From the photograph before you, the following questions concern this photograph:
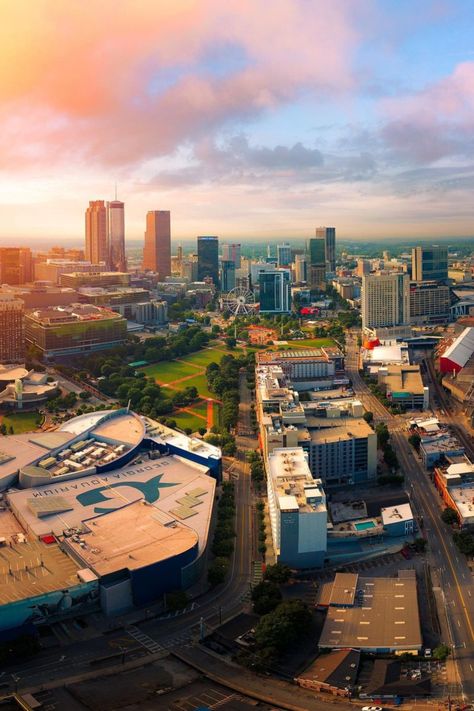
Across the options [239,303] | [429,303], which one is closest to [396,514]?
[429,303]

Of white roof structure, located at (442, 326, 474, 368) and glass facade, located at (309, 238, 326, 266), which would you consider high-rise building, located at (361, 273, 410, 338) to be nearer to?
white roof structure, located at (442, 326, 474, 368)

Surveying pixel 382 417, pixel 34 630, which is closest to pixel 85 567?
pixel 34 630

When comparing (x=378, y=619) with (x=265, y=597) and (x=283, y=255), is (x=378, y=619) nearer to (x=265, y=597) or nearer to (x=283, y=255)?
(x=265, y=597)

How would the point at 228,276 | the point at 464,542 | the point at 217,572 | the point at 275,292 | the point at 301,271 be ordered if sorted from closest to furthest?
1. the point at 217,572
2. the point at 464,542
3. the point at 275,292
4. the point at 228,276
5. the point at 301,271

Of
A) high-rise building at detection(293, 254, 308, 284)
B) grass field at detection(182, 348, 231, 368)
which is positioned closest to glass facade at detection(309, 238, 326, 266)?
high-rise building at detection(293, 254, 308, 284)

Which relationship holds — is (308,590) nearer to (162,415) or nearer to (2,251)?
(162,415)

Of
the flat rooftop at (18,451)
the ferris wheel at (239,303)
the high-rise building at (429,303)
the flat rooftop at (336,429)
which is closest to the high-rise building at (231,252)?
the ferris wheel at (239,303)
